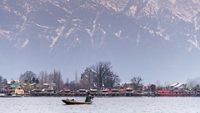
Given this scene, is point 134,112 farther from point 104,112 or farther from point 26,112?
point 26,112

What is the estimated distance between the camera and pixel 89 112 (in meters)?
113

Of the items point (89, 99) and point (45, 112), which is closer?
point (45, 112)

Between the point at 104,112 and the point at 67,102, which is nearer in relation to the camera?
the point at 104,112

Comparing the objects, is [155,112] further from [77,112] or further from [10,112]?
[10,112]

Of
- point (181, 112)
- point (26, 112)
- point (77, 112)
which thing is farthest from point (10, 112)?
point (181, 112)

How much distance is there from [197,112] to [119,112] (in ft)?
41.4

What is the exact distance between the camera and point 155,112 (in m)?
110

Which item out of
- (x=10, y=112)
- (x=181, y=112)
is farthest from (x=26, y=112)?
(x=181, y=112)

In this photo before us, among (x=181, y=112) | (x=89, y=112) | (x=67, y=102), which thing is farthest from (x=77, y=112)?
(x=67, y=102)

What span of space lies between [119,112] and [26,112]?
14.7m

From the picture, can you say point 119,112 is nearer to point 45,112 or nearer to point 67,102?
point 45,112

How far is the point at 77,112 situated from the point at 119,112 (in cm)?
668

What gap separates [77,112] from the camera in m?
112

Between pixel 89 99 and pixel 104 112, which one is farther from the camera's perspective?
pixel 89 99
